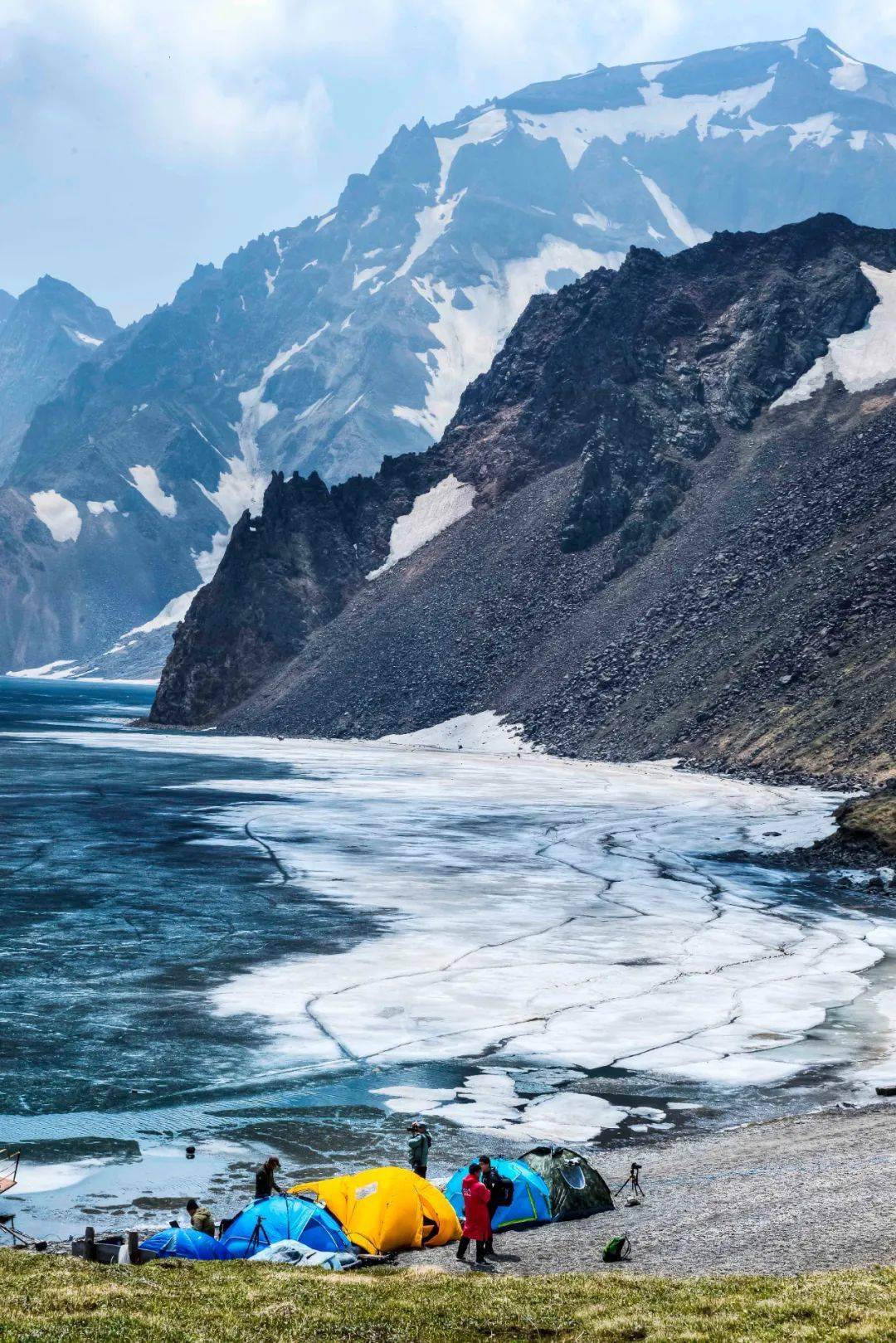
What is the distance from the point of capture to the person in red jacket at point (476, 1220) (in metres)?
19.0

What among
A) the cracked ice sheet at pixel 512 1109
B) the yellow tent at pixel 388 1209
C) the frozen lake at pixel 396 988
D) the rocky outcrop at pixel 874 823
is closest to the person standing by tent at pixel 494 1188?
the yellow tent at pixel 388 1209

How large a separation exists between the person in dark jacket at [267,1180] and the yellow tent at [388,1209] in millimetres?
504

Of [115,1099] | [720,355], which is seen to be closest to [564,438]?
[720,355]

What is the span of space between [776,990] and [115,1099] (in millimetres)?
17608

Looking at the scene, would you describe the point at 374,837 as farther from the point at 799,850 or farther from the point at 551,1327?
the point at 551,1327

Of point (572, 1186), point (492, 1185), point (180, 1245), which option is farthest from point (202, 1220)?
point (572, 1186)

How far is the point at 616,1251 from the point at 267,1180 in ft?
17.0

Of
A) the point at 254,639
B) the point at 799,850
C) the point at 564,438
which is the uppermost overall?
the point at 564,438

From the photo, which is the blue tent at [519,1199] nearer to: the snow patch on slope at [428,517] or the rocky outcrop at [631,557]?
the rocky outcrop at [631,557]

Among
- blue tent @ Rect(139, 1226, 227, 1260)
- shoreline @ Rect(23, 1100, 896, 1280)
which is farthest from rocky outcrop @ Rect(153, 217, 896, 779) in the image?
blue tent @ Rect(139, 1226, 227, 1260)

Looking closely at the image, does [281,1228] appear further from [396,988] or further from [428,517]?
[428,517]

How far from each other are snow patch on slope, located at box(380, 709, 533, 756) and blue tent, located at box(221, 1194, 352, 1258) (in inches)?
3794

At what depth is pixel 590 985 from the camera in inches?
1398

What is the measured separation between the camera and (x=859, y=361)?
14300 cm
